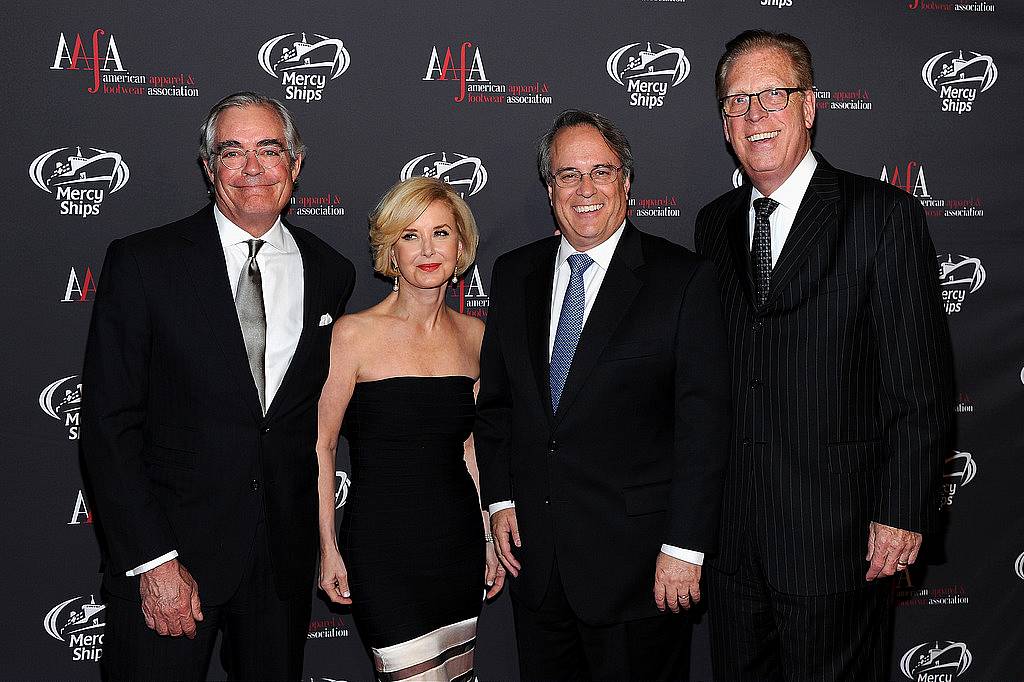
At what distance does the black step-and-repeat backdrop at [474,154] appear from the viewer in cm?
311

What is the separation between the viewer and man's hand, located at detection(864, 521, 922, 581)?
229 centimetres

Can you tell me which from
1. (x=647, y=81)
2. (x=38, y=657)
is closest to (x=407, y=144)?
(x=647, y=81)

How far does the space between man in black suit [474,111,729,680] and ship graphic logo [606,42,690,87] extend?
920mm

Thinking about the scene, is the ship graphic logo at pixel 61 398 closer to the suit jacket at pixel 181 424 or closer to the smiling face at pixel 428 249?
the suit jacket at pixel 181 424

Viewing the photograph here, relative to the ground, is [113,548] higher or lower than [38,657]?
higher

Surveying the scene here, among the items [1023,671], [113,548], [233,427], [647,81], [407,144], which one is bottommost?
[1023,671]

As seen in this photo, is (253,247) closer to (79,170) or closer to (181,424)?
(181,424)

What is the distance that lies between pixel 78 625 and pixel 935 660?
3438mm

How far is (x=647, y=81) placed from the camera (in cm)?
334

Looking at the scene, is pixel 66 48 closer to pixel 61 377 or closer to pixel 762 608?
pixel 61 377

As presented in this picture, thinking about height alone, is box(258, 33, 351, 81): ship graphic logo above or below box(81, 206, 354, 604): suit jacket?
above

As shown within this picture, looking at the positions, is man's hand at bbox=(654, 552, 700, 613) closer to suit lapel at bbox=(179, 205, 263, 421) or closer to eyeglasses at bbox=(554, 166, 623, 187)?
eyeglasses at bbox=(554, 166, 623, 187)

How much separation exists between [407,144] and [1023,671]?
3.34 meters

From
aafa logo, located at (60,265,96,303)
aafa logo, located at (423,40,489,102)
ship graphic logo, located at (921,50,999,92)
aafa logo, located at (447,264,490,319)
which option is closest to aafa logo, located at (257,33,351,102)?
aafa logo, located at (423,40,489,102)
